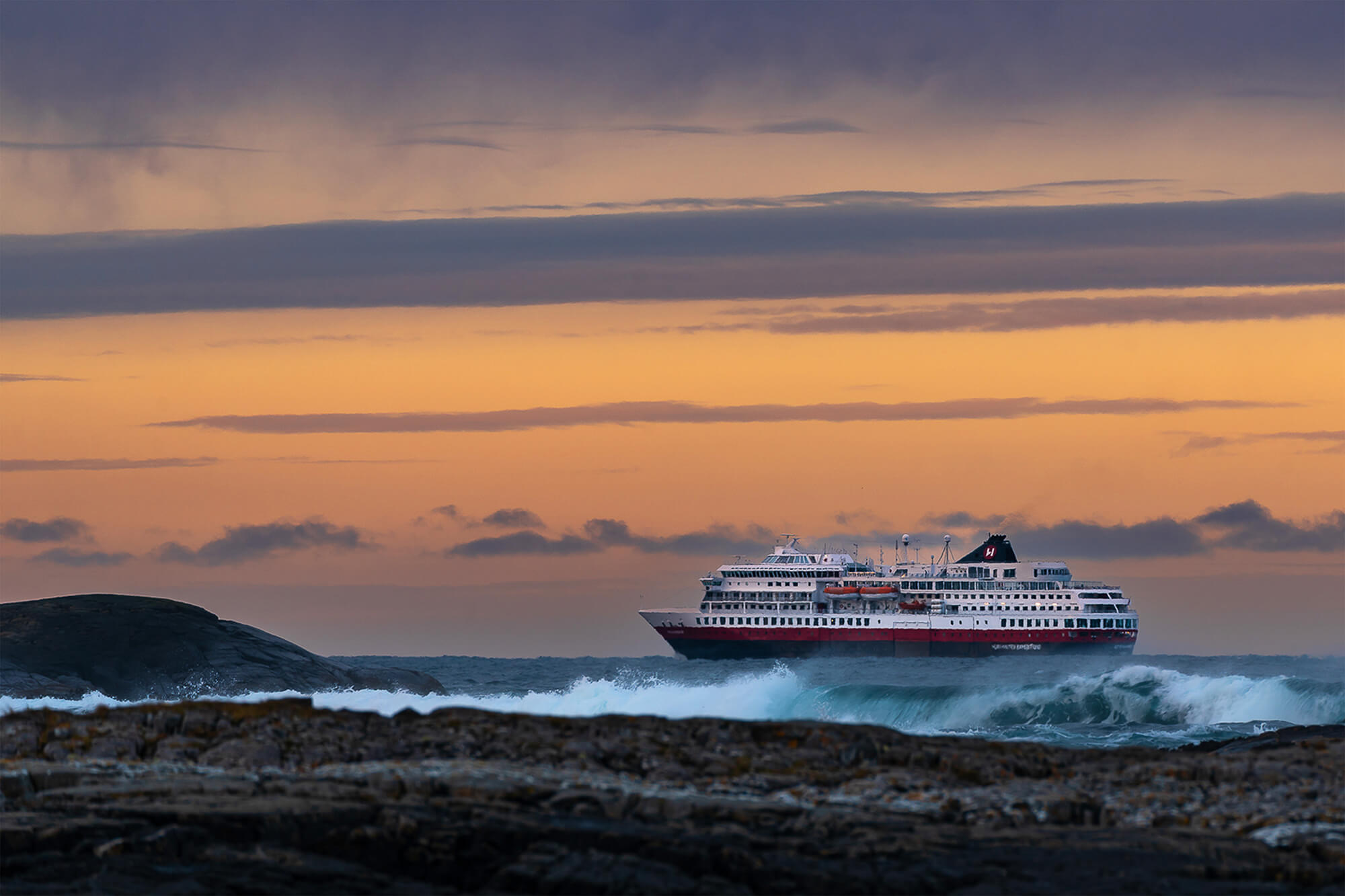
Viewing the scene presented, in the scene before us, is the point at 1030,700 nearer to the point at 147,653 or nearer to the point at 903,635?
the point at 147,653

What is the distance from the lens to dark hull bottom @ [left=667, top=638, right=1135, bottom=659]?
5448 inches

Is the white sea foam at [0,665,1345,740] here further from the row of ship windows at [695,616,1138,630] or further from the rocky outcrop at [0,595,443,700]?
the row of ship windows at [695,616,1138,630]

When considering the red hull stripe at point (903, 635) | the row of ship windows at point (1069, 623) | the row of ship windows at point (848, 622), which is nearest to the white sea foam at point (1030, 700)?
the red hull stripe at point (903, 635)

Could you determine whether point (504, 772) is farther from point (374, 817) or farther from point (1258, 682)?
point (1258, 682)

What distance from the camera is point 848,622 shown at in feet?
466

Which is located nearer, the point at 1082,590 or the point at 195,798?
the point at 195,798

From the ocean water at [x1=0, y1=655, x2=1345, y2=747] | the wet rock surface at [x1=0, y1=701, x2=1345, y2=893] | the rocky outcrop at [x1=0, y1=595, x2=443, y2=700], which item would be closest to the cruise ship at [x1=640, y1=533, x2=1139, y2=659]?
the ocean water at [x1=0, y1=655, x2=1345, y2=747]

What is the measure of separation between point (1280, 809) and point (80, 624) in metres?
49.7

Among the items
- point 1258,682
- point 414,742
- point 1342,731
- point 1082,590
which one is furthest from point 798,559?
point 414,742

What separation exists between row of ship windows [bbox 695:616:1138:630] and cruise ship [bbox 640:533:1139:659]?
0.28 ft

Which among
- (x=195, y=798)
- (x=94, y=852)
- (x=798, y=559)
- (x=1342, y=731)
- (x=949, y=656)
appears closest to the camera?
(x=94, y=852)

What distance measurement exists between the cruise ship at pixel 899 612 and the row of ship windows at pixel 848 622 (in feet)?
0.28

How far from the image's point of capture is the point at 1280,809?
50.5 ft

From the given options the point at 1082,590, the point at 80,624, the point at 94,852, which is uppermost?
the point at 1082,590
